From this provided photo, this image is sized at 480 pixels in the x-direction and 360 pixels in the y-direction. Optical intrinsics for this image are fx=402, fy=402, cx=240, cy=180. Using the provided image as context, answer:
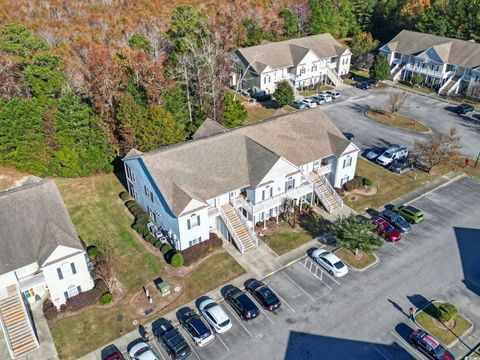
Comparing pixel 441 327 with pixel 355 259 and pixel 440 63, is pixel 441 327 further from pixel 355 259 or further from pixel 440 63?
pixel 440 63

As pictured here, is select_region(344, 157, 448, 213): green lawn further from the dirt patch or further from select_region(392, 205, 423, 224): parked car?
the dirt patch

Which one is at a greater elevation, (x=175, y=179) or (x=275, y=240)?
(x=175, y=179)

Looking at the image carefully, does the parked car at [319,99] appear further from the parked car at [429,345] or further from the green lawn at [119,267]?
the parked car at [429,345]

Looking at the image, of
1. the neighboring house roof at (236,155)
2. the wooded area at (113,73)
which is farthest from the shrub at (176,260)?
the wooded area at (113,73)

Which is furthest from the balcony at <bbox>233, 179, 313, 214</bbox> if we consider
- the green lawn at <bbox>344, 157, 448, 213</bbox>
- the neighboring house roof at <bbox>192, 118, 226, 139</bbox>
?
the neighboring house roof at <bbox>192, 118, 226, 139</bbox>

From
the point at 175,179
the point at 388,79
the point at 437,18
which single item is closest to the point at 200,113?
the point at 175,179

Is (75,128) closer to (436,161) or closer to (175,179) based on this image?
(175,179)

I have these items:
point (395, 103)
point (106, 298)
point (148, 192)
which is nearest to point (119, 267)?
point (106, 298)
